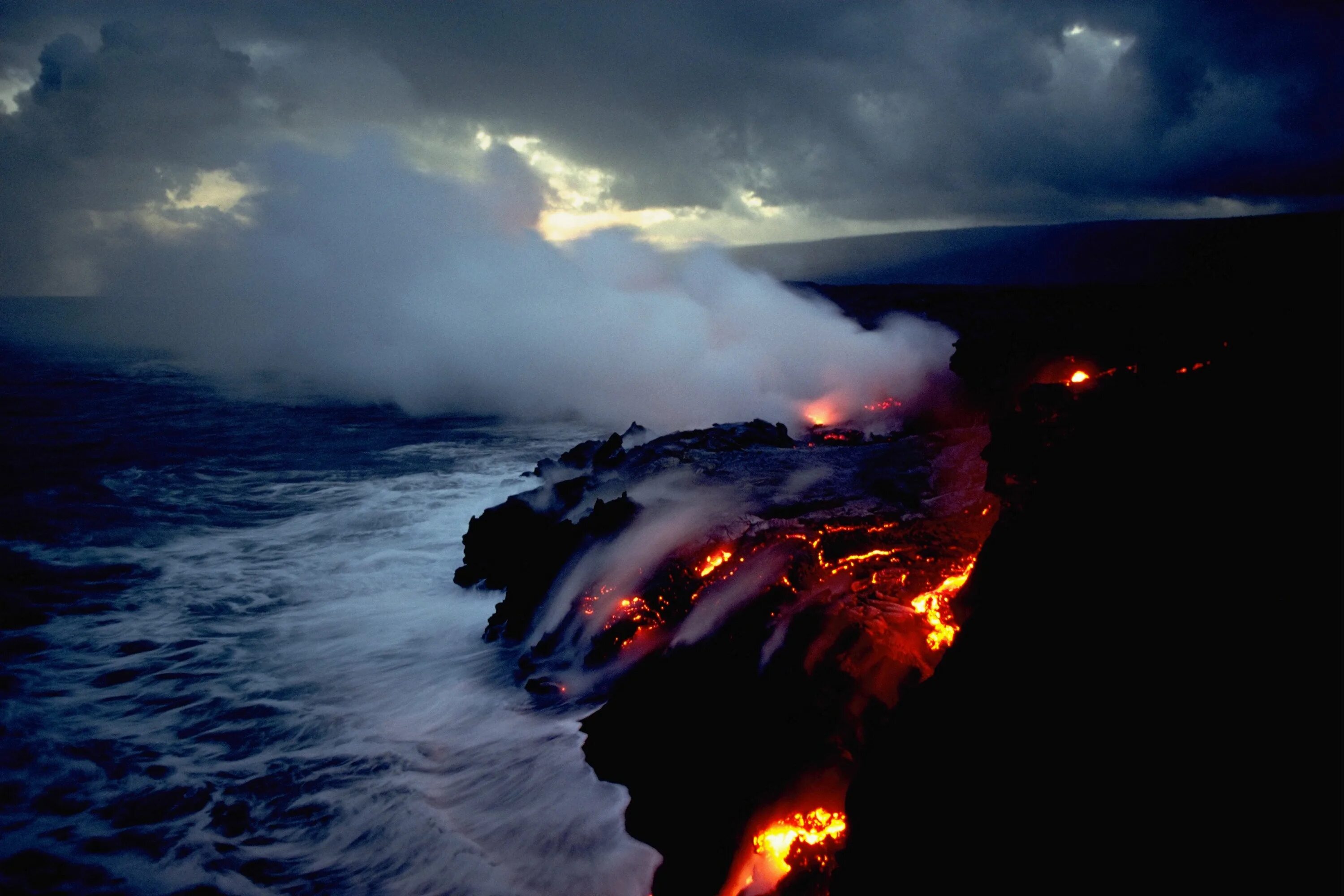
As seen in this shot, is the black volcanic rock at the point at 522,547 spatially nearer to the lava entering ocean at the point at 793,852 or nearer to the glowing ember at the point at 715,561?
the glowing ember at the point at 715,561

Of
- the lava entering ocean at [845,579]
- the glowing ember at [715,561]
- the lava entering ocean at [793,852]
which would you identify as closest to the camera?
the lava entering ocean at [793,852]

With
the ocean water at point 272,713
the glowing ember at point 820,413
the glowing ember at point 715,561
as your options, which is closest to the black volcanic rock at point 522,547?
the ocean water at point 272,713

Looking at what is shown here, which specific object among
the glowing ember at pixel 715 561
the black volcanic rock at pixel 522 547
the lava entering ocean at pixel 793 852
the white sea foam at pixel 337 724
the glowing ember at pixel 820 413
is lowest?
the white sea foam at pixel 337 724

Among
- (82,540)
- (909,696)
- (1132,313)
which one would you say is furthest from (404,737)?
(82,540)

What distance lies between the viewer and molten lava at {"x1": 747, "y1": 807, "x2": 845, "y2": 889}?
3256 millimetres

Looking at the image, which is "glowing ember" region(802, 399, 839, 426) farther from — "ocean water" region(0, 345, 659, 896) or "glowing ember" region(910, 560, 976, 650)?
"glowing ember" region(910, 560, 976, 650)

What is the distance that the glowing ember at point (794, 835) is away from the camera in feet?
10.8

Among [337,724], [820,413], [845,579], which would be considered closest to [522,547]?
[337,724]

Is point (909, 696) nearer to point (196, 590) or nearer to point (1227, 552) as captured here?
point (1227, 552)

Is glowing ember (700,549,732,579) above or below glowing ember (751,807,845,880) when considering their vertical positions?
above

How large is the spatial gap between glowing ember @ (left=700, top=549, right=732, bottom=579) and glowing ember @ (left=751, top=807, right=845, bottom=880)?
2158 millimetres

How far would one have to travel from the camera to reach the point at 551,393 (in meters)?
23.1

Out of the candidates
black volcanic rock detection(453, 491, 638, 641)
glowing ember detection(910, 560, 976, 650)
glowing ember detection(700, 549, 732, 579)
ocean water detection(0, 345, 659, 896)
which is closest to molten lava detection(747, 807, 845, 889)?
ocean water detection(0, 345, 659, 896)

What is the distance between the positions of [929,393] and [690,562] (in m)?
13.3
